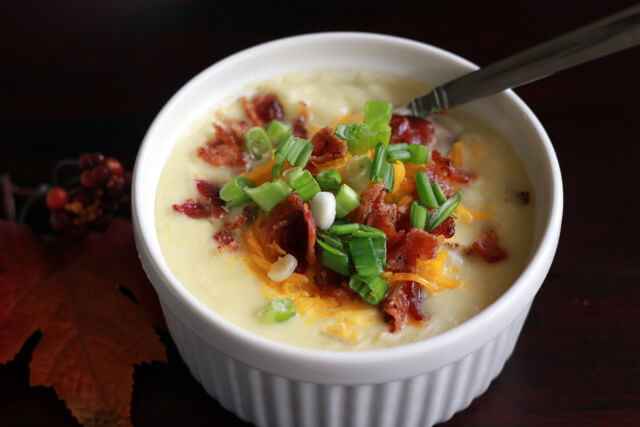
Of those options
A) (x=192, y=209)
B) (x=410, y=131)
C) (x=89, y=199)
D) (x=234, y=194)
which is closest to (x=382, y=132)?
(x=410, y=131)

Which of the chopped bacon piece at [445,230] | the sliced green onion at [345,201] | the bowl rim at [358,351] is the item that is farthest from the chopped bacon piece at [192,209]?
the chopped bacon piece at [445,230]

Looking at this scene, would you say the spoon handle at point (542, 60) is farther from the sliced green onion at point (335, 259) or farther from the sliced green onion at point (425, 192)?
the sliced green onion at point (335, 259)

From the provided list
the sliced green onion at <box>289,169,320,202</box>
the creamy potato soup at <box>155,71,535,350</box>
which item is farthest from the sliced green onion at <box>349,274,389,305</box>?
the sliced green onion at <box>289,169,320,202</box>

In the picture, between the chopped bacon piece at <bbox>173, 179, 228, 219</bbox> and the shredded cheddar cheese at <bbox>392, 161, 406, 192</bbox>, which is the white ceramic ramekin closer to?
the chopped bacon piece at <bbox>173, 179, 228, 219</bbox>

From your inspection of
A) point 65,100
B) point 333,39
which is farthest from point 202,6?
point 333,39

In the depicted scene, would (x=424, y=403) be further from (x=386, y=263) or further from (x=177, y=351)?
(x=177, y=351)
